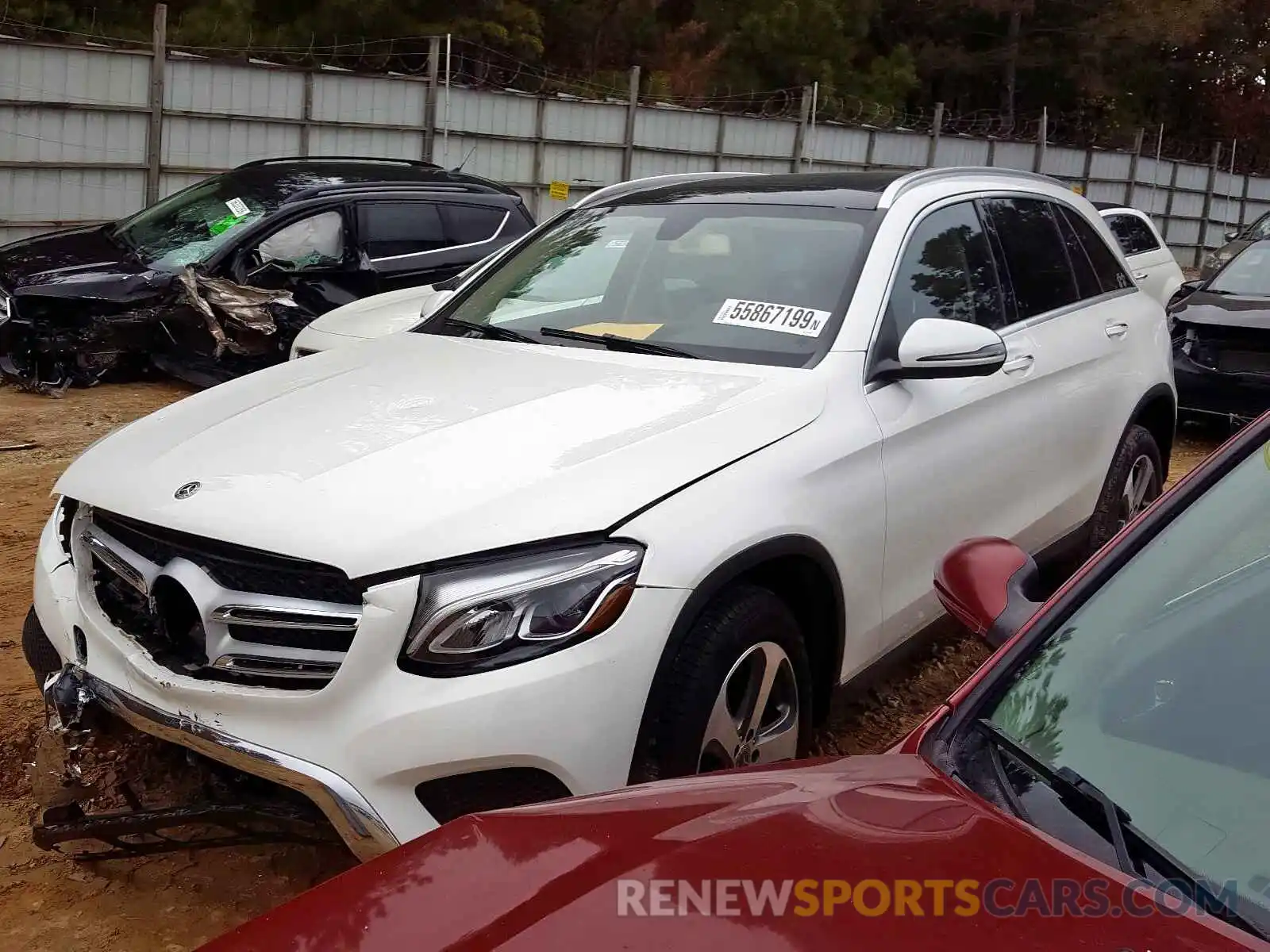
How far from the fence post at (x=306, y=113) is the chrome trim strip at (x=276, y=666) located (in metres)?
12.6

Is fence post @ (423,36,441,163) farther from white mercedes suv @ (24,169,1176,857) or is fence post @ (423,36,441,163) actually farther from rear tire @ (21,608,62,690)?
rear tire @ (21,608,62,690)

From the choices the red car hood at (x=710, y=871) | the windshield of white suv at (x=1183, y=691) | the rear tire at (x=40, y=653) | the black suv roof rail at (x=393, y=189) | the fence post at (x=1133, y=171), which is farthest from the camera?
the fence post at (x=1133, y=171)

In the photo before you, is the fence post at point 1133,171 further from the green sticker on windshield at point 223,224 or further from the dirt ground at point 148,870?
the dirt ground at point 148,870

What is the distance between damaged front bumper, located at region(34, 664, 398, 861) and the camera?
2.31 metres

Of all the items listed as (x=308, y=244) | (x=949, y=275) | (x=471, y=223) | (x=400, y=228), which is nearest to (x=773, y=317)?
(x=949, y=275)

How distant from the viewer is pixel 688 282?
3.69 m

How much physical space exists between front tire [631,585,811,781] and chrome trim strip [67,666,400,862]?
0.51m

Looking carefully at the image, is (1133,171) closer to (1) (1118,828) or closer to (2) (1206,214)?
(2) (1206,214)

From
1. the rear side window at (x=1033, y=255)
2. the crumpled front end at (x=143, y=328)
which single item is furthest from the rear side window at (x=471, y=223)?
the rear side window at (x=1033, y=255)

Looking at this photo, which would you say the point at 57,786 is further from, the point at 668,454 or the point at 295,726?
the point at 668,454

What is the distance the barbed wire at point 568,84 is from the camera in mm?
15414

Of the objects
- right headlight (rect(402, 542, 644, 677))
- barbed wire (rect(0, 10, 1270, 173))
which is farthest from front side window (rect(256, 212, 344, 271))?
right headlight (rect(402, 542, 644, 677))

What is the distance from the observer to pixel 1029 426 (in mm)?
3947

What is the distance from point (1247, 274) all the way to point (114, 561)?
326 inches
